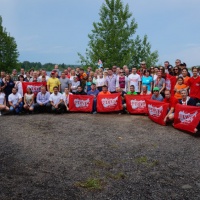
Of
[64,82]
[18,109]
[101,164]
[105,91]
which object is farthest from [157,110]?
[18,109]

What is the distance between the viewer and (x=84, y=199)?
5.33 meters

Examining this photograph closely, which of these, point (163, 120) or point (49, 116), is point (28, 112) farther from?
point (163, 120)

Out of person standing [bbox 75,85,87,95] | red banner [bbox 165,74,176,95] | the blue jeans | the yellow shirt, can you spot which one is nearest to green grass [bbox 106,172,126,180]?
red banner [bbox 165,74,176,95]

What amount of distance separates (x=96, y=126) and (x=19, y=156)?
4.05 meters

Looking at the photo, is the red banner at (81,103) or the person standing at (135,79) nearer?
the person standing at (135,79)

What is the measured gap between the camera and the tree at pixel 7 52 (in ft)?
115

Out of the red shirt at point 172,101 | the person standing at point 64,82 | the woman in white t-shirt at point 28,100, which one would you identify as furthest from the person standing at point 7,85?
the red shirt at point 172,101

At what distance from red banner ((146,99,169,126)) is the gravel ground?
1.32ft

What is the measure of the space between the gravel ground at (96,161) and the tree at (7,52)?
1001 inches

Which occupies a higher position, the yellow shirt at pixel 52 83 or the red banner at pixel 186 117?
the yellow shirt at pixel 52 83

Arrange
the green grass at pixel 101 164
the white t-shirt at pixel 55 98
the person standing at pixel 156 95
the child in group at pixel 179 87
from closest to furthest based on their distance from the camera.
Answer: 1. the green grass at pixel 101 164
2. the child in group at pixel 179 87
3. the person standing at pixel 156 95
4. the white t-shirt at pixel 55 98

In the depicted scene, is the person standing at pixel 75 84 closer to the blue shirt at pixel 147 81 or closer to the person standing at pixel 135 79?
the person standing at pixel 135 79

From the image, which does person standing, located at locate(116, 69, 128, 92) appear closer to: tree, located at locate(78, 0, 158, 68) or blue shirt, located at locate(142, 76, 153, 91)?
blue shirt, located at locate(142, 76, 153, 91)

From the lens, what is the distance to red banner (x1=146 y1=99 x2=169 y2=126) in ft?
37.4
